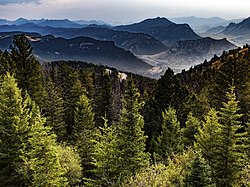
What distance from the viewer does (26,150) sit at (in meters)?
29.4

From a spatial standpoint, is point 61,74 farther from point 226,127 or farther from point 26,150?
point 226,127

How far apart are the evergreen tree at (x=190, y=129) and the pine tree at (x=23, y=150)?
18749 mm

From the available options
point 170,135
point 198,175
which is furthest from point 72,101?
point 198,175

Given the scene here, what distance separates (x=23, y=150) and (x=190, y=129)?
2183cm

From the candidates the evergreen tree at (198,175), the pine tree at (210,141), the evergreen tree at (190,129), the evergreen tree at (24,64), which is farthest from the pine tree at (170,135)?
the evergreen tree at (24,64)

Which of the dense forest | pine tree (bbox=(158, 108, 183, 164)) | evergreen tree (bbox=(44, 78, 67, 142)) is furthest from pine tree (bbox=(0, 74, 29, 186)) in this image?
evergreen tree (bbox=(44, 78, 67, 142))

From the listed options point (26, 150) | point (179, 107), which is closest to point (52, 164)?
point (26, 150)

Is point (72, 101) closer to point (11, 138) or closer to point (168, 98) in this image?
point (168, 98)

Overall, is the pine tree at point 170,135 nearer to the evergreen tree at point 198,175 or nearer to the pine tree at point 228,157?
the pine tree at point 228,157

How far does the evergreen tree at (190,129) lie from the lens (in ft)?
133

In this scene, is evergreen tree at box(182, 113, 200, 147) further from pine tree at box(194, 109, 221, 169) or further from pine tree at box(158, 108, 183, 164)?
pine tree at box(194, 109, 221, 169)

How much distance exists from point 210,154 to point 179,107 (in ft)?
67.1

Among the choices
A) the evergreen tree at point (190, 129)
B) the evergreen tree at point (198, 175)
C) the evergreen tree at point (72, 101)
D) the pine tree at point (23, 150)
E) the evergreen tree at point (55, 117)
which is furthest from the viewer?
the evergreen tree at point (72, 101)

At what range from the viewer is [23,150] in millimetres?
29094
